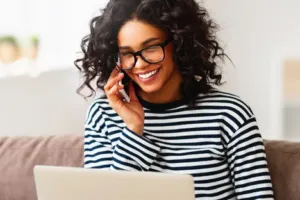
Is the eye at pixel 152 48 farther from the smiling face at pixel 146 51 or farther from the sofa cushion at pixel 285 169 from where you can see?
the sofa cushion at pixel 285 169

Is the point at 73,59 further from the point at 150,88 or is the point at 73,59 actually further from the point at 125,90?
the point at 150,88

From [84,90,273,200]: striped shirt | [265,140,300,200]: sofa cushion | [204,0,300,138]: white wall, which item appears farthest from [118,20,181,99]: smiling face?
[204,0,300,138]: white wall

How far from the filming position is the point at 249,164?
4.29 feet

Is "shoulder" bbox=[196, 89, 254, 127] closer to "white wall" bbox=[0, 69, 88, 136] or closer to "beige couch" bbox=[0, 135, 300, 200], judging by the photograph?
"beige couch" bbox=[0, 135, 300, 200]

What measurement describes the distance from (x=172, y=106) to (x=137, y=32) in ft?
0.71

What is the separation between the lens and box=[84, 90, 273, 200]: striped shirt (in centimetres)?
131

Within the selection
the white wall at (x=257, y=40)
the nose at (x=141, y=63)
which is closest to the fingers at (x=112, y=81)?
the nose at (x=141, y=63)

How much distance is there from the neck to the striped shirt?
20mm

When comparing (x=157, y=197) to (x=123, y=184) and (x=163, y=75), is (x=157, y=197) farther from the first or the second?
A: (x=163, y=75)

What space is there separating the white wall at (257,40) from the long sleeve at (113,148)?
1.60m

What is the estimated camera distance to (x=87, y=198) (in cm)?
103

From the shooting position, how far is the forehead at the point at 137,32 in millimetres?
1317

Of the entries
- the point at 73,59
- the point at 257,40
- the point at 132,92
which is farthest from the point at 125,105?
the point at 257,40

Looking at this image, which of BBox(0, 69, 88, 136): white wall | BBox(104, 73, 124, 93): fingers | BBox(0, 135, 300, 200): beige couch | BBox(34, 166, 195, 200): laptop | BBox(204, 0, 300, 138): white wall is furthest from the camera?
BBox(204, 0, 300, 138): white wall
